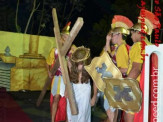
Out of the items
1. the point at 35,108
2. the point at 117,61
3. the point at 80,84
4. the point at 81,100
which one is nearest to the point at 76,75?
the point at 80,84

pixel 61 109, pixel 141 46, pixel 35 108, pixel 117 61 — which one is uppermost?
pixel 141 46

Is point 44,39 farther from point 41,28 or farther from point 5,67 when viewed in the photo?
point 5,67

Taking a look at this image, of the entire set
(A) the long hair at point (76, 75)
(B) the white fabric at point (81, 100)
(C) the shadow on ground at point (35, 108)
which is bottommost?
(C) the shadow on ground at point (35, 108)

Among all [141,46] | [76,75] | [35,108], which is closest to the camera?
[141,46]

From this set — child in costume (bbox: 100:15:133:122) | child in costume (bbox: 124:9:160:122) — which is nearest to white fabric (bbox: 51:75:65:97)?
child in costume (bbox: 100:15:133:122)

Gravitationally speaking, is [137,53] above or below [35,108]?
above

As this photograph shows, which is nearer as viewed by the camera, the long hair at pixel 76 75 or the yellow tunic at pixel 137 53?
the yellow tunic at pixel 137 53

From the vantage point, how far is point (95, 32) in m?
7.93

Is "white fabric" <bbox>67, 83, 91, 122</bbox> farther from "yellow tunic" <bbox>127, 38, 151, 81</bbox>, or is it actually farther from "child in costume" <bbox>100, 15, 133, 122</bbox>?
"yellow tunic" <bbox>127, 38, 151, 81</bbox>

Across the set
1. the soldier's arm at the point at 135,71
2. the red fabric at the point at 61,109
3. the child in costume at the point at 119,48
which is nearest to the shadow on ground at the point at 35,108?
the red fabric at the point at 61,109

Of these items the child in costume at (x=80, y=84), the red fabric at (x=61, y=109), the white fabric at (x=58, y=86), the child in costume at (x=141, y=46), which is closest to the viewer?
the child in costume at (x=141, y=46)

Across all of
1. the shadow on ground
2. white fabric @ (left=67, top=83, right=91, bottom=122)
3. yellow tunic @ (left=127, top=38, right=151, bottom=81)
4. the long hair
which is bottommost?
the shadow on ground

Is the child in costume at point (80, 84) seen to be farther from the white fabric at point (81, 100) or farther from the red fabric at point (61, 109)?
the red fabric at point (61, 109)

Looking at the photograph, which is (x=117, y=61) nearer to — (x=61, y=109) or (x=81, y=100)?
(x=81, y=100)
